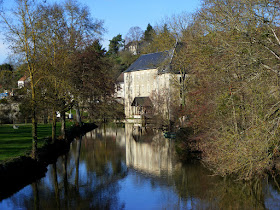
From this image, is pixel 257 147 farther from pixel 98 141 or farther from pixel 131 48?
pixel 131 48

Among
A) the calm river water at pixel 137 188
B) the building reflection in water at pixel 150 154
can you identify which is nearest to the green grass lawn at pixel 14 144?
the calm river water at pixel 137 188

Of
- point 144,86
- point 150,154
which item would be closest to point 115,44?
point 144,86

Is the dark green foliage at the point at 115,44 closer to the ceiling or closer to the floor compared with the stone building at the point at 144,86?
closer to the ceiling

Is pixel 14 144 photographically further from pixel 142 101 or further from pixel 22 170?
pixel 142 101

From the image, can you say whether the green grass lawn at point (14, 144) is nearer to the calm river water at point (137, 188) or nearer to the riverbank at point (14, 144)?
the riverbank at point (14, 144)

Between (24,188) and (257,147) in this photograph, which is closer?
(257,147)

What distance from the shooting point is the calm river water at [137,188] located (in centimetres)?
1224

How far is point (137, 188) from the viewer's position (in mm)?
14430

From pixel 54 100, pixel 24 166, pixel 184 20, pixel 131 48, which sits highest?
pixel 131 48

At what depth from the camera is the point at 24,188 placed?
45.7ft

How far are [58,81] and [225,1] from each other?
455 inches

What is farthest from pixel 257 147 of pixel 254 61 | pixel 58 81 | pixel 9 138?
pixel 9 138

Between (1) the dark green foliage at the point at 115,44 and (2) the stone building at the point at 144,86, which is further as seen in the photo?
(1) the dark green foliage at the point at 115,44

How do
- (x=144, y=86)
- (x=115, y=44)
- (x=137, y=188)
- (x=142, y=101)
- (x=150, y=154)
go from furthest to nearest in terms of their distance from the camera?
(x=115, y=44), (x=144, y=86), (x=142, y=101), (x=150, y=154), (x=137, y=188)
